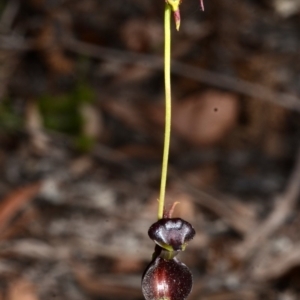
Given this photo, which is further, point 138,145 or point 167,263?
point 138,145

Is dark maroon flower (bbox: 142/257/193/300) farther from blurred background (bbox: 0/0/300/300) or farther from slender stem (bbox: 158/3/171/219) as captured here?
blurred background (bbox: 0/0/300/300)

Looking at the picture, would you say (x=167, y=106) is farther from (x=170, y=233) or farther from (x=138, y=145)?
(x=138, y=145)

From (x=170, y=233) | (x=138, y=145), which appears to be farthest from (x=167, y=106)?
(x=138, y=145)

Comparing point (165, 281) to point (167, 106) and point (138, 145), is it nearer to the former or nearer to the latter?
point (167, 106)

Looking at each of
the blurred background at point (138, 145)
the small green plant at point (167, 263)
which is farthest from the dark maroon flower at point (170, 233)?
the blurred background at point (138, 145)

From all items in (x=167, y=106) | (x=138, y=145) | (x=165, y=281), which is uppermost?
(x=138, y=145)

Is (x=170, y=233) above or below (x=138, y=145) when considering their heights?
below
